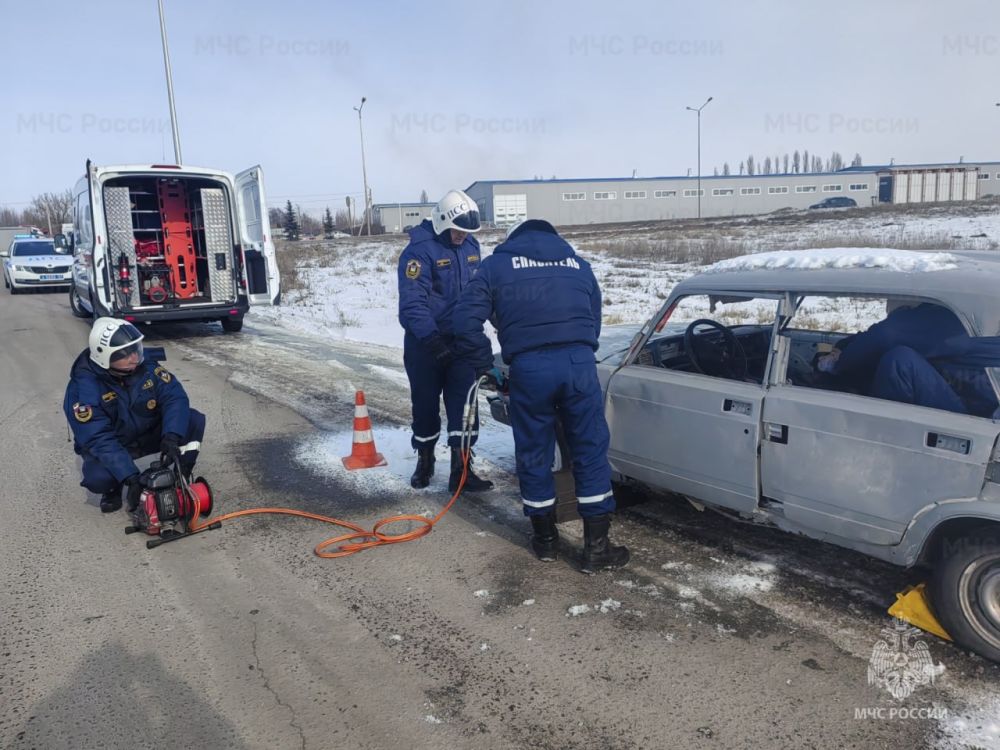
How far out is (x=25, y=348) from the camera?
39.9 ft

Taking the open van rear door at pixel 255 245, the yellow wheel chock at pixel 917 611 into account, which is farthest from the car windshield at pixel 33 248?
the yellow wheel chock at pixel 917 611

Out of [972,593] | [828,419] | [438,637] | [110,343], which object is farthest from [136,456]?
[972,593]

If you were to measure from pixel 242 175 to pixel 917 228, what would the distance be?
101ft

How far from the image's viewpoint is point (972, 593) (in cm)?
310

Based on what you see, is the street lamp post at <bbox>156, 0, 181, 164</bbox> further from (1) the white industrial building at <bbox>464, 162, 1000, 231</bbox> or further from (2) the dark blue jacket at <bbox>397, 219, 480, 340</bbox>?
(1) the white industrial building at <bbox>464, 162, 1000, 231</bbox>

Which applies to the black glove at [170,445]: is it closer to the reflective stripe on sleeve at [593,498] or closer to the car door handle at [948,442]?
the reflective stripe on sleeve at [593,498]

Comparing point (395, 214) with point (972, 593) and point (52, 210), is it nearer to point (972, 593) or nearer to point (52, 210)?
point (52, 210)

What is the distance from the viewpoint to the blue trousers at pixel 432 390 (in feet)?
17.8

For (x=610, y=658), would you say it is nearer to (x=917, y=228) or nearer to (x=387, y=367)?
(x=387, y=367)

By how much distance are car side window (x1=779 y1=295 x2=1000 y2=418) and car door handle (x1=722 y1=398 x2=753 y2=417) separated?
0.23 m

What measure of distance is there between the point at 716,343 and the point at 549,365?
1277mm

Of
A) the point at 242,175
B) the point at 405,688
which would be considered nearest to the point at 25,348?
the point at 242,175

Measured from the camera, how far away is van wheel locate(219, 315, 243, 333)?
516 inches

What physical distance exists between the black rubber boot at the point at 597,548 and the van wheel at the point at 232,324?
1044 cm
